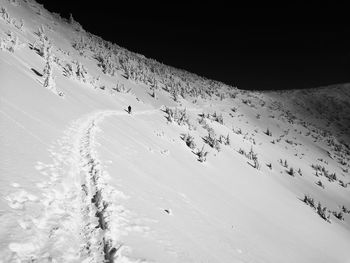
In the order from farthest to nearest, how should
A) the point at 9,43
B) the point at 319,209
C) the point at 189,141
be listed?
the point at 9,43, the point at 189,141, the point at 319,209

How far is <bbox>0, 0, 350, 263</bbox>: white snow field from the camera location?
15.5ft

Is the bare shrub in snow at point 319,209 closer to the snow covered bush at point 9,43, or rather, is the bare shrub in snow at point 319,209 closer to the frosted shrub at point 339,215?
the frosted shrub at point 339,215

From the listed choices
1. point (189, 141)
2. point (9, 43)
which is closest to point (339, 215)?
point (189, 141)

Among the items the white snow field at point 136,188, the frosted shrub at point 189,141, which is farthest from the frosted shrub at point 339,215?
the frosted shrub at point 189,141

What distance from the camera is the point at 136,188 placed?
24.0ft

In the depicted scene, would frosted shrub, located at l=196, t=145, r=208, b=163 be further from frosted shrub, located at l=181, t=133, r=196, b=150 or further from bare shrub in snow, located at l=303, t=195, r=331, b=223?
bare shrub in snow, located at l=303, t=195, r=331, b=223

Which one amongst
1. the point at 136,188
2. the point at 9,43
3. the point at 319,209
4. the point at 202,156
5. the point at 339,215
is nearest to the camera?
the point at 136,188

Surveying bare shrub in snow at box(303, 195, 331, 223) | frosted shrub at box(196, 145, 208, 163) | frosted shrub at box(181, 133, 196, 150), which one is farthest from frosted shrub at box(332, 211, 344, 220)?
frosted shrub at box(181, 133, 196, 150)

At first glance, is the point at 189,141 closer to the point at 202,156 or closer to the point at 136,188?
the point at 202,156

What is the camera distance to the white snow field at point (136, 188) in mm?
4715

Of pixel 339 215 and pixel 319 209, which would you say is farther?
pixel 339 215

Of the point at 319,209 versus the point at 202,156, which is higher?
the point at 202,156

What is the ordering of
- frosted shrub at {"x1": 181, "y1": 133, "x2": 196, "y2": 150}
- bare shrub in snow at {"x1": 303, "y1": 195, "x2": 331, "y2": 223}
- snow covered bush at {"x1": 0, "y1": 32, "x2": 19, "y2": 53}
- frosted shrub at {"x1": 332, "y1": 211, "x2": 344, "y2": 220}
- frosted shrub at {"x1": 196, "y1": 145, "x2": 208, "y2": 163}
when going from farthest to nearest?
frosted shrub at {"x1": 181, "y1": 133, "x2": 196, "y2": 150} → snow covered bush at {"x1": 0, "y1": 32, "x2": 19, "y2": 53} → frosted shrub at {"x1": 196, "y1": 145, "x2": 208, "y2": 163} → frosted shrub at {"x1": 332, "y1": 211, "x2": 344, "y2": 220} → bare shrub in snow at {"x1": 303, "y1": 195, "x2": 331, "y2": 223}

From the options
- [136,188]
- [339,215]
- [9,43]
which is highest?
[9,43]
